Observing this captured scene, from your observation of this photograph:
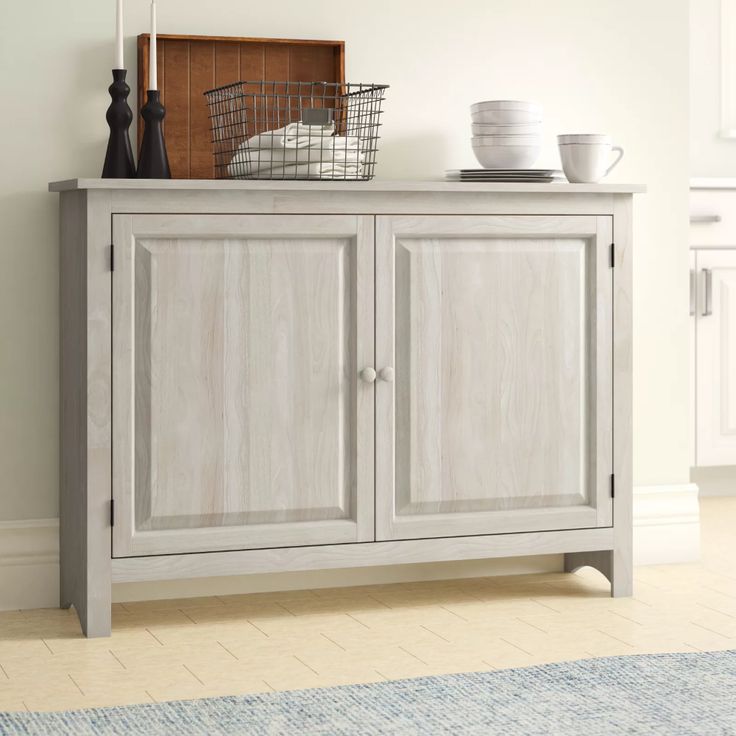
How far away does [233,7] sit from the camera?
2520 mm

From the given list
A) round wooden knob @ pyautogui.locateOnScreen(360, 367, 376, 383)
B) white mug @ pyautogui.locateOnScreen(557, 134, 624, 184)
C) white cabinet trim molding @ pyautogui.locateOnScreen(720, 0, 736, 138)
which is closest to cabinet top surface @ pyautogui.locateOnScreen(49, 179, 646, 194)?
white mug @ pyautogui.locateOnScreen(557, 134, 624, 184)

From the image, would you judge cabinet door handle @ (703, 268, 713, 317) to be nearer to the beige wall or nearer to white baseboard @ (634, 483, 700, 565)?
the beige wall

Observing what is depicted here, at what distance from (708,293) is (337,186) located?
1.55 m

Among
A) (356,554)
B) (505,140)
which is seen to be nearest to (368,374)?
(356,554)

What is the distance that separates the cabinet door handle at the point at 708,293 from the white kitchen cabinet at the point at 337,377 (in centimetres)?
102

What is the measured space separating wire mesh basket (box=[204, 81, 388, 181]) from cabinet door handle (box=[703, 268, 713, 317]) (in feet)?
4.13

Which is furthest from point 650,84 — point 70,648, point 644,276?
point 70,648

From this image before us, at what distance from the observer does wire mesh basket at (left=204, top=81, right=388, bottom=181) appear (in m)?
2.29

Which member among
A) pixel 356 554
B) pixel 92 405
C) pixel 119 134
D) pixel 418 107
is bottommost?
pixel 356 554

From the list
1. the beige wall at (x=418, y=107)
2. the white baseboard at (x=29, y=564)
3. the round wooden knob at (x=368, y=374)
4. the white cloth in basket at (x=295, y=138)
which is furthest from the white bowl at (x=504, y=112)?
the white baseboard at (x=29, y=564)

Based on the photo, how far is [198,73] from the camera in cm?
249

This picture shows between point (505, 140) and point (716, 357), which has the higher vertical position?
point (505, 140)

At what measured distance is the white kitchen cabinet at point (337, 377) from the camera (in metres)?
2.18

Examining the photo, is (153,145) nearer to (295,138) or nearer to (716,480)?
(295,138)
